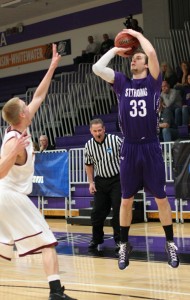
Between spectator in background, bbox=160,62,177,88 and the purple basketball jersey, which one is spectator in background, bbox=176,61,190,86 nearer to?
spectator in background, bbox=160,62,177,88

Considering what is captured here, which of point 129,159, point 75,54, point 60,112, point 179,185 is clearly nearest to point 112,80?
point 129,159

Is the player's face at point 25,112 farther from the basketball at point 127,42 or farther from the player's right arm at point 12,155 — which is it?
the basketball at point 127,42

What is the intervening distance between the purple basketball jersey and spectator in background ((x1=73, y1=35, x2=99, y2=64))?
45.0 ft

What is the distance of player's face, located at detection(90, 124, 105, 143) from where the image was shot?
31.3ft

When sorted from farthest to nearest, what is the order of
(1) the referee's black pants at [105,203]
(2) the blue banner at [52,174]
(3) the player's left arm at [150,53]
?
(2) the blue banner at [52,174] → (1) the referee's black pants at [105,203] → (3) the player's left arm at [150,53]

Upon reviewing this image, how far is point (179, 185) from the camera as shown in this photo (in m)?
12.9

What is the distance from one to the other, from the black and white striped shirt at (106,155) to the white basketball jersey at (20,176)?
12.6 feet

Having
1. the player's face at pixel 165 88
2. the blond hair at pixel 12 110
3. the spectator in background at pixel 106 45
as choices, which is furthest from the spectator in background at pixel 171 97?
the blond hair at pixel 12 110

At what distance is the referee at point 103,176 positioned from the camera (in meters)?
9.55

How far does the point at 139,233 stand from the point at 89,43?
10742mm

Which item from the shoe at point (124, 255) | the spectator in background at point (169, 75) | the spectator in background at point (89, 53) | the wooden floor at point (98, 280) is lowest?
the wooden floor at point (98, 280)

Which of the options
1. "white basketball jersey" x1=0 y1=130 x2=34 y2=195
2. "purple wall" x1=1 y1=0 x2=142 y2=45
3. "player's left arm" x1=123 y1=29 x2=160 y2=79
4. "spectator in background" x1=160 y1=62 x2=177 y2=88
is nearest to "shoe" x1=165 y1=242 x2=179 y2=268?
"player's left arm" x1=123 y1=29 x2=160 y2=79

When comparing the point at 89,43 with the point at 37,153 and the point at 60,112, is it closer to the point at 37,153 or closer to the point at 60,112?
the point at 60,112

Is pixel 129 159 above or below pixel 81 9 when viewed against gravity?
below
